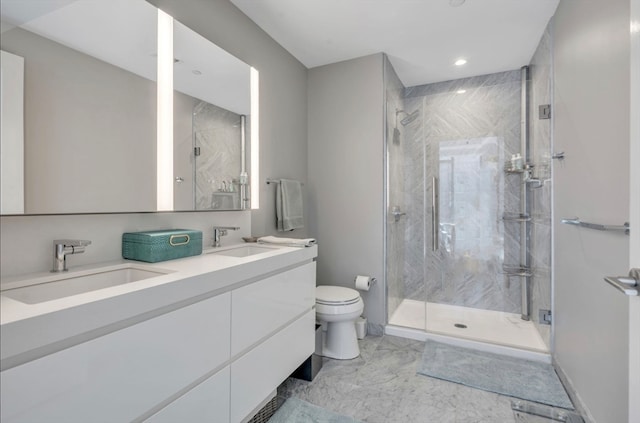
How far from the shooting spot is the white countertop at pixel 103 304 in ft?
2.30

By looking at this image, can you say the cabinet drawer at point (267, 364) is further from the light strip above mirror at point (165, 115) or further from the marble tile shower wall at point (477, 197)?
the marble tile shower wall at point (477, 197)

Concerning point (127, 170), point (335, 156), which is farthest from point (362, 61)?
point (127, 170)

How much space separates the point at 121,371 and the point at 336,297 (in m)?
1.54

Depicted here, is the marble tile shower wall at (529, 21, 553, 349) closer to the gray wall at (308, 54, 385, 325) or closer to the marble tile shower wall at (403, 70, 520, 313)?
the marble tile shower wall at (403, 70, 520, 313)

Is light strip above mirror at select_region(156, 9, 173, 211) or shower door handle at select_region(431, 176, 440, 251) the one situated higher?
light strip above mirror at select_region(156, 9, 173, 211)

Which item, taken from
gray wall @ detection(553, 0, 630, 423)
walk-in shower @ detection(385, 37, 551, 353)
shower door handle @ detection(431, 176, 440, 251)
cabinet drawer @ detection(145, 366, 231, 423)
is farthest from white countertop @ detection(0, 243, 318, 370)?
shower door handle @ detection(431, 176, 440, 251)

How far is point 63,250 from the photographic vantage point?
115cm

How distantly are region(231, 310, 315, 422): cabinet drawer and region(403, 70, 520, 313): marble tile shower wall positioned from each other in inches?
59.0

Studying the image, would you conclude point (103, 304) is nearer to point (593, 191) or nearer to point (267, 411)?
point (267, 411)

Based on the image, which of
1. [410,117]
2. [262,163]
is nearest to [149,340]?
[262,163]

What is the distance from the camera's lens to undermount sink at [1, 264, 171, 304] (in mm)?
1010

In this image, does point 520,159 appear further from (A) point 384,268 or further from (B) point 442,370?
(B) point 442,370

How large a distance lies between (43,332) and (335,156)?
2405 mm

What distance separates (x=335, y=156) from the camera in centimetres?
284
